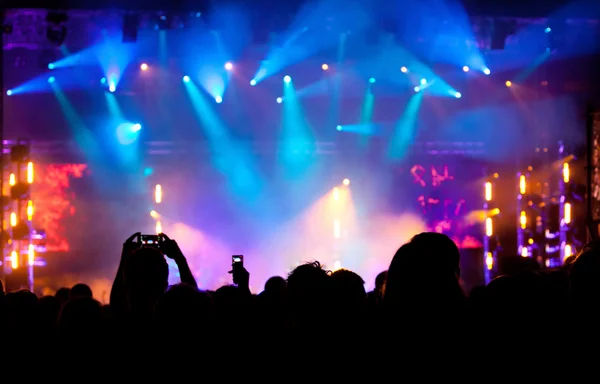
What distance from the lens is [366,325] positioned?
2.20m

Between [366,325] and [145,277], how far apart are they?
1.15m

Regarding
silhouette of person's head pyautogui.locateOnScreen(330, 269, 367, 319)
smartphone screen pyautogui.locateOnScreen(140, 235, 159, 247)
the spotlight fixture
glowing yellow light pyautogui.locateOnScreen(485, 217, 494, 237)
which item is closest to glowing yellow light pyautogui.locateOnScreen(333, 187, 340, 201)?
glowing yellow light pyautogui.locateOnScreen(485, 217, 494, 237)

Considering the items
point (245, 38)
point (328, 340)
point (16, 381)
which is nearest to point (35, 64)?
point (245, 38)

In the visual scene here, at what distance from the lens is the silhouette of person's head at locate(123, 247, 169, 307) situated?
2768 millimetres

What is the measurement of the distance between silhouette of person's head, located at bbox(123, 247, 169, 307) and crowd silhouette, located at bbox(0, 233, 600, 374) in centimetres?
18

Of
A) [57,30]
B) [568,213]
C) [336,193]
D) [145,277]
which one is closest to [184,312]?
[145,277]

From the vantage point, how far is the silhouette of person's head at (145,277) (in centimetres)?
277

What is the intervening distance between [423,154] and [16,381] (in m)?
11.6

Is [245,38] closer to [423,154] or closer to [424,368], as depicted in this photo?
[423,154]

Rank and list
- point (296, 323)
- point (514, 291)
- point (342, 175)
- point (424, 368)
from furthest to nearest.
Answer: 1. point (342, 175)
2. point (514, 291)
3. point (296, 323)
4. point (424, 368)

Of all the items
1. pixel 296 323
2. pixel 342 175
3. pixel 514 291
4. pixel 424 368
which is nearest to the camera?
pixel 424 368

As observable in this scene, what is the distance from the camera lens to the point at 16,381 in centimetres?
248

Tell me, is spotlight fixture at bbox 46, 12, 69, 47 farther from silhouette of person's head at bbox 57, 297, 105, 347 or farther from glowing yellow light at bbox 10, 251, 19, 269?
silhouette of person's head at bbox 57, 297, 105, 347

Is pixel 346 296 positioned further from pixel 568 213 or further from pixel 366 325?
pixel 568 213
